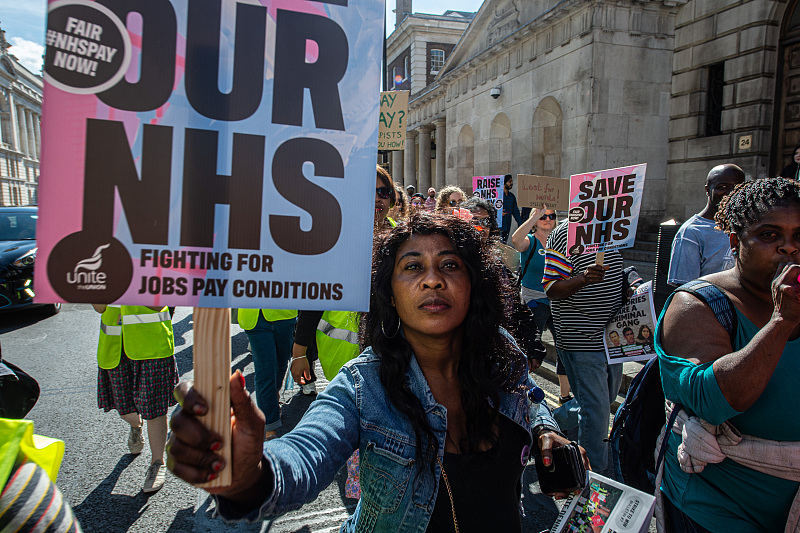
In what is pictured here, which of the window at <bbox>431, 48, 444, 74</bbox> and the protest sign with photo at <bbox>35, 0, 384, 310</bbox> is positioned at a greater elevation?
the window at <bbox>431, 48, 444, 74</bbox>

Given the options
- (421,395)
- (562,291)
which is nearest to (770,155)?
(562,291)

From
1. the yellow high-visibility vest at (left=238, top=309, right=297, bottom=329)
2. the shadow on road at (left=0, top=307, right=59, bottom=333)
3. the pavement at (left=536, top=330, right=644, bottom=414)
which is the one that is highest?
the yellow high-visibility vest at (left=238, top=309, right=297, bottom=329)

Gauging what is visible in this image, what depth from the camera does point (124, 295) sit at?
120cm

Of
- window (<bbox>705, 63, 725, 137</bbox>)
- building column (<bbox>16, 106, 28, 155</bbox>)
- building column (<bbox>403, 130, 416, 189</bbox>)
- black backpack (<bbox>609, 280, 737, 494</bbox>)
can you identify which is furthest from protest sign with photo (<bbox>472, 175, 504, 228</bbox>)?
building column (<bbox>16, 106, 28, 155</bbox>)

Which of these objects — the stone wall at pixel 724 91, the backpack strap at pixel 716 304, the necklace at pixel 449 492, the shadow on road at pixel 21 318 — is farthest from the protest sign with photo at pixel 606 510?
the stone wall at pixel 724 91

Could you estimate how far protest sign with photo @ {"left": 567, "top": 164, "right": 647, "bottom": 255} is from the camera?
3.67m

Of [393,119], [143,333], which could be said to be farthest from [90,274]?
[393,119]

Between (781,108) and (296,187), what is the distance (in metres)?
13.4

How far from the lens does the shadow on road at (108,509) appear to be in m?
3.09

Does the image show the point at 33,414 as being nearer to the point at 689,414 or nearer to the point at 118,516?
the point at 118,516

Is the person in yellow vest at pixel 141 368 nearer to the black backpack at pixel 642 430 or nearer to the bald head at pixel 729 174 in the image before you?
the black backpack at pixel 642 430

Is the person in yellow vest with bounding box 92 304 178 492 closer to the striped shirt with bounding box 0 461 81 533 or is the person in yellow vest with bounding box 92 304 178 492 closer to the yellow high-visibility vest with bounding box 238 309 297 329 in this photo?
the yellow high-visibility vest with bounding box 238 309 297 329

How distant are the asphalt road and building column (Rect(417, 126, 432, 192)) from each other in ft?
72.0

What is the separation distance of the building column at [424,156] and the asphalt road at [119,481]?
21952 mm
